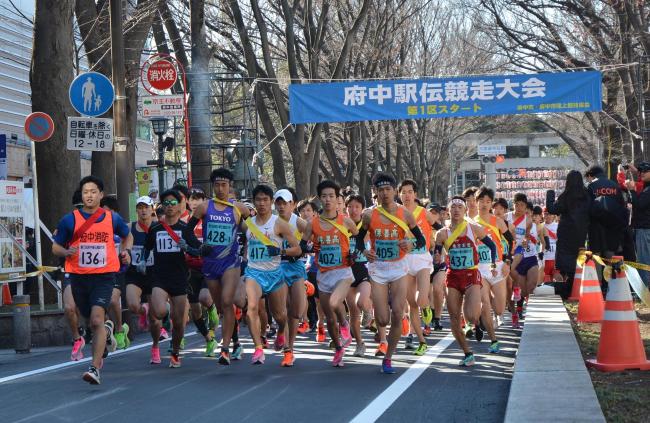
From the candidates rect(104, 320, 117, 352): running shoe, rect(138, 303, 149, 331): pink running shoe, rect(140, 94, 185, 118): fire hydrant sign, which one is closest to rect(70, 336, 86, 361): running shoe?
rect(104, 320, 117, 352): running shoe

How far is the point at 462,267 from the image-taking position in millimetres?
11953

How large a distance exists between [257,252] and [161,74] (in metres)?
10.1

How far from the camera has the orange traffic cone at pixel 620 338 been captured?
10.1 metres

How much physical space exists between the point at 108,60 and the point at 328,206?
39.5ft

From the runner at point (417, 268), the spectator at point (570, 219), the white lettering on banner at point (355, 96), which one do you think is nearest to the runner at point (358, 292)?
the runner at point (417, 268)

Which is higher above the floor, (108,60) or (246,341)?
(108,60)

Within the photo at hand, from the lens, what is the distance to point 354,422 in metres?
8.12

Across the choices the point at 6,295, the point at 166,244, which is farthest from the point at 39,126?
the point at 166,244

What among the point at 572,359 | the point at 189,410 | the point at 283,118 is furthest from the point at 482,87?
the point at 189,410

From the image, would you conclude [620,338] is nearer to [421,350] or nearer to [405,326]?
[421,350]

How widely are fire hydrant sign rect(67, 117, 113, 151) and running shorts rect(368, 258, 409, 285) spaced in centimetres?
671

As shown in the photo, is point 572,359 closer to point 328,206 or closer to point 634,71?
point 328,206

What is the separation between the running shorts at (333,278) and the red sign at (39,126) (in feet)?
19.3

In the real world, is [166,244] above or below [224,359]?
above
